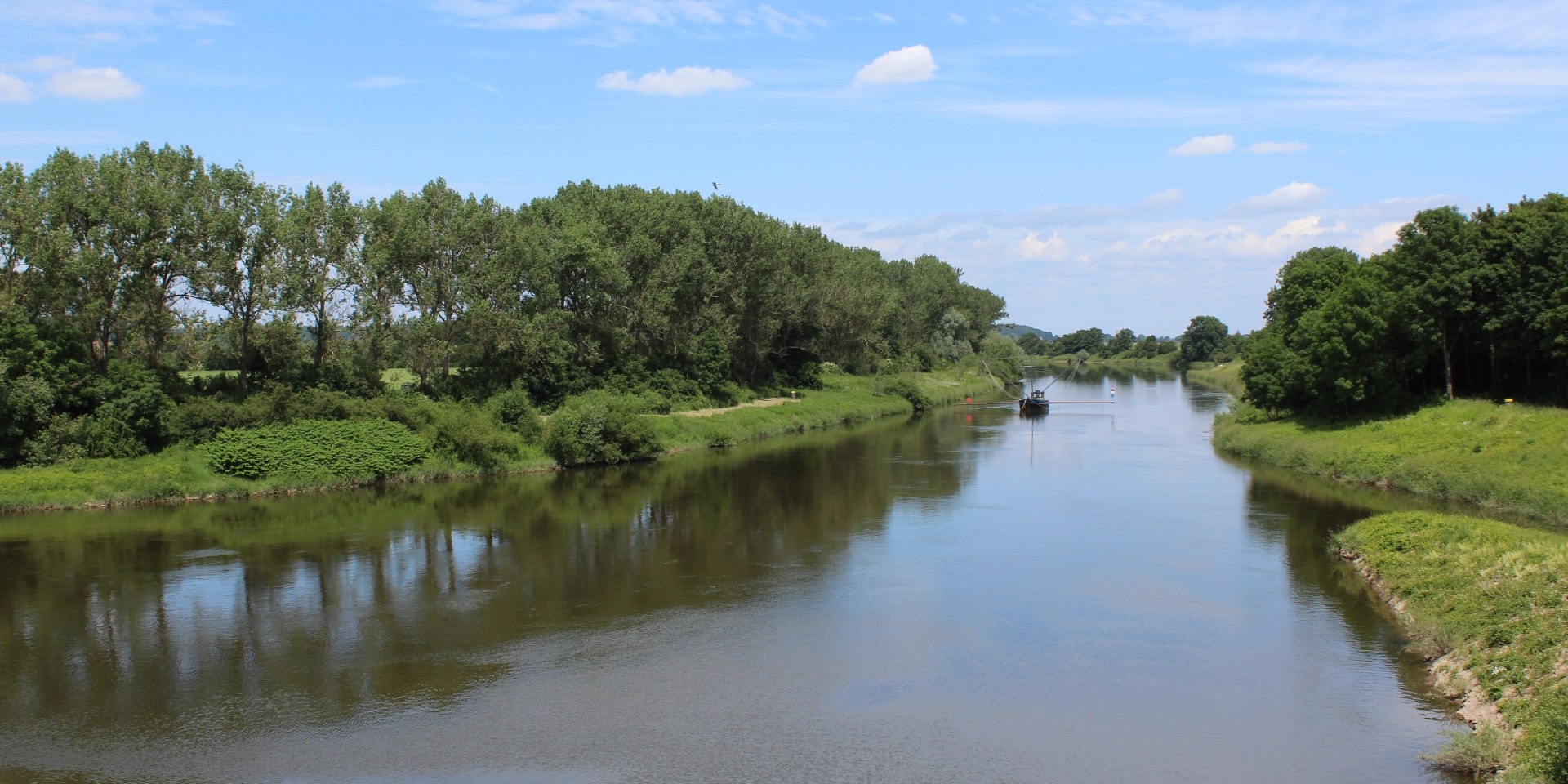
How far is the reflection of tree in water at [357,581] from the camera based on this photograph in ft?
57.9

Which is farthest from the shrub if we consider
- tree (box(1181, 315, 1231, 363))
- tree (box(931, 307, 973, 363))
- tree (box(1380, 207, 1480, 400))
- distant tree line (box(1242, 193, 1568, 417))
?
tree (box(1181, 315, 1231, 363))

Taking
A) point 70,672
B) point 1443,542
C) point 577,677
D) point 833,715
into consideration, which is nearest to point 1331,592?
point 1443,542

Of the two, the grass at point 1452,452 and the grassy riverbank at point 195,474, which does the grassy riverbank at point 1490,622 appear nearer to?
the grass at point 1452,452

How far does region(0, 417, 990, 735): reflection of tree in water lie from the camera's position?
17.7 m

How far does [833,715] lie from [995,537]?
14992 mm

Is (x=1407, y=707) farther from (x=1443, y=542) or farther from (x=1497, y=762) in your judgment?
(x=1443, y=542)

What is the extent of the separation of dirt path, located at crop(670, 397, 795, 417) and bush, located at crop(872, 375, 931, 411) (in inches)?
537

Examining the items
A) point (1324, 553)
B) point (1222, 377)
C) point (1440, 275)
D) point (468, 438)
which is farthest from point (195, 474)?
point (1222, 377)

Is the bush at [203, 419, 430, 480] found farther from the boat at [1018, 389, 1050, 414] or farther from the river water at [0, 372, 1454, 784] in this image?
the boat at [1018, 389, 1050, 414]

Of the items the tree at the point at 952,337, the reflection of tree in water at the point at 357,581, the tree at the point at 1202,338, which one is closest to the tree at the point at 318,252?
the reflection of tree in water at the point at 357,581

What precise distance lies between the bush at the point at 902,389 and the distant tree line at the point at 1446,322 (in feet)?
116

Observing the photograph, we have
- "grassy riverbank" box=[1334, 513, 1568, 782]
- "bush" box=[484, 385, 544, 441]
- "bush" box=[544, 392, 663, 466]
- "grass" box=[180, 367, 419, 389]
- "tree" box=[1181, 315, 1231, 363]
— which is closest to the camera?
"grassy riverbank" box=[1334, 513, 1568, 782]

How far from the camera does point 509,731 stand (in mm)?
15656

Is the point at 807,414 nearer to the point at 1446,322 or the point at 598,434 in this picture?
the point at 598,434
